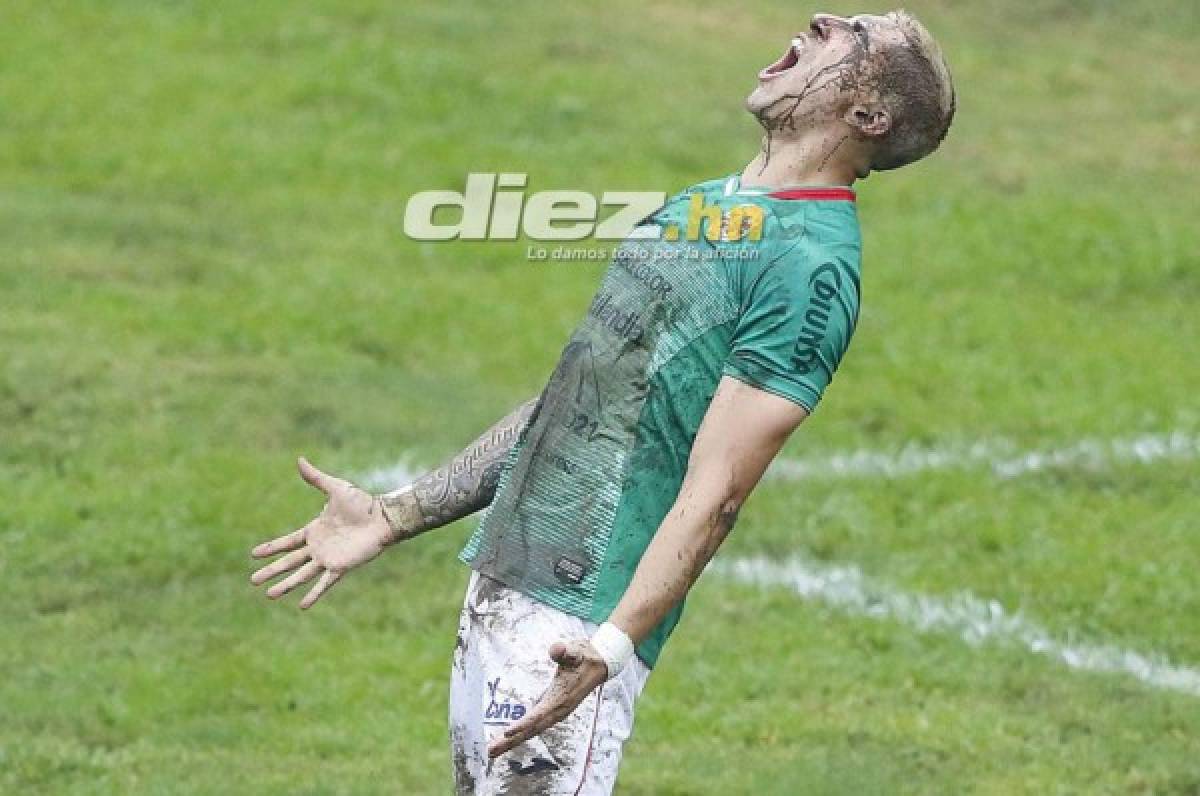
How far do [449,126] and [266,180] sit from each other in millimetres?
1327

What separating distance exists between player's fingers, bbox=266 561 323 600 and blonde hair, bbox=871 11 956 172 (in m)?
1.54

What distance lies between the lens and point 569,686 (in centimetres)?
440

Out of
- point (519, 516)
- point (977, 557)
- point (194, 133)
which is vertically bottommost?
point (194, 133)

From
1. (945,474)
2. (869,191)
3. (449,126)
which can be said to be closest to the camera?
(945,474)

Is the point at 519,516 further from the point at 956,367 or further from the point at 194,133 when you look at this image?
the point at 194,133

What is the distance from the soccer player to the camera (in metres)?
4.68

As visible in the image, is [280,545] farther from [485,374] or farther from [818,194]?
[485,374]

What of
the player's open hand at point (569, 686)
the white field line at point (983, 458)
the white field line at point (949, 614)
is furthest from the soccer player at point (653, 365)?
the white field line at point (983, 458)

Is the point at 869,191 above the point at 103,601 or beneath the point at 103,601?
beneath

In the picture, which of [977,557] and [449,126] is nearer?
[977,557]

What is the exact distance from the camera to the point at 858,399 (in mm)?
11250

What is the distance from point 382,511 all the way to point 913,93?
4.99 ft

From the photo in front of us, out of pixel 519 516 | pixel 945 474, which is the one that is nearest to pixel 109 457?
pixel 945 474

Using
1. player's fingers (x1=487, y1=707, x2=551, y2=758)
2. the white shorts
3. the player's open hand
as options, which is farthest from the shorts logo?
the player's open hand
